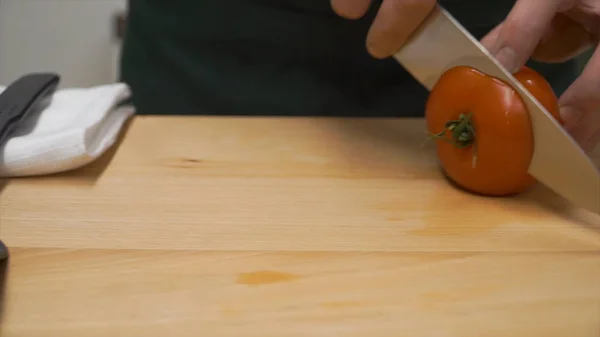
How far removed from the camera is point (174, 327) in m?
0.40

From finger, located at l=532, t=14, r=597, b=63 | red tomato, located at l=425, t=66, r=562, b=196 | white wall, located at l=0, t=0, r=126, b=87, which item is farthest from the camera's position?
white wall, located at l=0, t=0, r=126, b=87

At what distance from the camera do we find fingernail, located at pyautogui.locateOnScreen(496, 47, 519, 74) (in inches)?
20.8

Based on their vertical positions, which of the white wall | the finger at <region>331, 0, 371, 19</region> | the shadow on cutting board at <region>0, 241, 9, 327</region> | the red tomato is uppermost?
the finger at <region>331, 0, 371, 19</region>

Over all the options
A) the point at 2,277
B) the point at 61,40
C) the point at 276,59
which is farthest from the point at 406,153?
the point at 61,40

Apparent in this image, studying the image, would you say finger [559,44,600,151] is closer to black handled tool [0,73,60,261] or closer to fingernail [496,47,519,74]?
fingernail [496,47,519,74]

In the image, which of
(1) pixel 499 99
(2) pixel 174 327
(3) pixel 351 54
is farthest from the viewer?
(3) pixel 351 54

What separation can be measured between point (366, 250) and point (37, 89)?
0.42 meters

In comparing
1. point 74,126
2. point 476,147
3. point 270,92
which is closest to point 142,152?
point 74,126

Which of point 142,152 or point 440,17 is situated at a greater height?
point 440,17

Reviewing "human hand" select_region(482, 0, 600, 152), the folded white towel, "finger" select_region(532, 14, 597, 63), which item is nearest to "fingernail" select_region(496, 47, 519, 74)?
"human hand" select_region(482, 0, 600, 152)

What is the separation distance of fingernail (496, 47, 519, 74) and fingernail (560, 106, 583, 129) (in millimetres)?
67

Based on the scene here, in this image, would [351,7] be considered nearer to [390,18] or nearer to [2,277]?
[390,18]

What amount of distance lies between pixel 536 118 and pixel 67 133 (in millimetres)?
444

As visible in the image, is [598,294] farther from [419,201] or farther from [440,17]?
[440,17]
